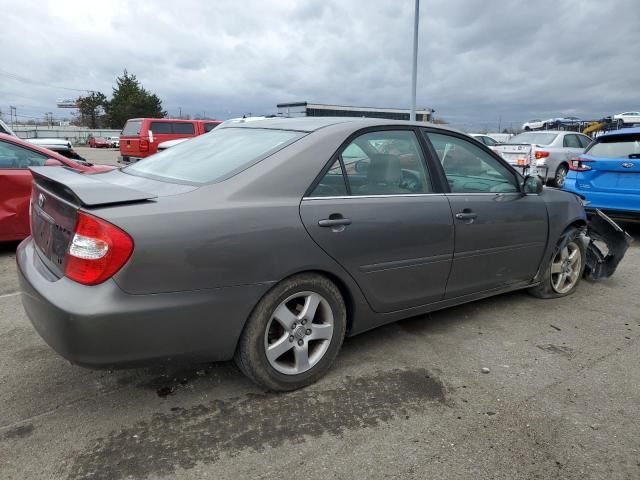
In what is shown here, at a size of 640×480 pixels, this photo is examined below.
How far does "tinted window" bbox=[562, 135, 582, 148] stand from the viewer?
13.5 metres

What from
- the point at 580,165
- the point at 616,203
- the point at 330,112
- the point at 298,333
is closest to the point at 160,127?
the point at 330,112

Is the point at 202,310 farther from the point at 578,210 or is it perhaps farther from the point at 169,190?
the point at 578,210

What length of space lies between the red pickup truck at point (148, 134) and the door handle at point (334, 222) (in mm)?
13454

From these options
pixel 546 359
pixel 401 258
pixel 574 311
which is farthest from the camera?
pixel 574 311

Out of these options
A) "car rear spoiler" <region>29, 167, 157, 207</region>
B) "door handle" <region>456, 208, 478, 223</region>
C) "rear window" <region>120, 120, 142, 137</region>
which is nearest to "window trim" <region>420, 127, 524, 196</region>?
"door handle" <region>456, 208, 478, 223</region>

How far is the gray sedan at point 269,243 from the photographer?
7.57 feet

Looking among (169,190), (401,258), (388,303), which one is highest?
(169,190)

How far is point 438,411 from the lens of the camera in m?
2.74

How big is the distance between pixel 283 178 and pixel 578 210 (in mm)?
3176

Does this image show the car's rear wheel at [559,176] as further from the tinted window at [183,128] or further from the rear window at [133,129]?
the rear window at [133,129]

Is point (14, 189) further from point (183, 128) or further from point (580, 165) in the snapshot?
point (183, 128)

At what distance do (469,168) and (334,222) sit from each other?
1475mm

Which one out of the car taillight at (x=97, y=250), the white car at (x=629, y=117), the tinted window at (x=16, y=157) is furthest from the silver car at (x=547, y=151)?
the white car at (x=629, y=117)

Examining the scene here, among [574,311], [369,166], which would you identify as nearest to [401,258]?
[369,166]
